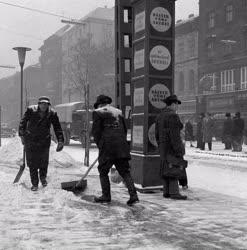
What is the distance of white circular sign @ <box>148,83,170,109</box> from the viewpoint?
27.2ft

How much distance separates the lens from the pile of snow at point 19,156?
13.4 metres

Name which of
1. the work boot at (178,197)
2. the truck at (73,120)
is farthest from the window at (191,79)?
the work boot at (178,197)

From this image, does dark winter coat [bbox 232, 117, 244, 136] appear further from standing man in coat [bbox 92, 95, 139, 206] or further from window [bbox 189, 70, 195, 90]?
window [bbox 189, 70, 195, 90]

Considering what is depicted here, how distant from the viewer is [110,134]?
7.00 meters

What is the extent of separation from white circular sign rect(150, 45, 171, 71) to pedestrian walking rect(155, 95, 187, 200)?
86 centimetres

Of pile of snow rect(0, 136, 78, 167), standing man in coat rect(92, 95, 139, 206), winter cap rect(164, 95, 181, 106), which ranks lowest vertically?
pile of snow rect(0, 136, 78, 167)

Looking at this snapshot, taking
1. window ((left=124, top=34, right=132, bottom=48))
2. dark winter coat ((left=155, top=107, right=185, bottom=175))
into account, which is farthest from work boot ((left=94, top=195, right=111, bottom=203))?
window ((left=124, top=34, right=132, bottom=48))

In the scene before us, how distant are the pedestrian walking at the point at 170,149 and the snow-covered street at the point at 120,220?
279 mm

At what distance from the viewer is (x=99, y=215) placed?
19.9ft

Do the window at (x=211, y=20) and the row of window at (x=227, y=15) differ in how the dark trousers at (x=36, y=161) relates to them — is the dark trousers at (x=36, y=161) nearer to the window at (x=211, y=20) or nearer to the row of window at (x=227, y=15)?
the row of window at (x=227, y=15)

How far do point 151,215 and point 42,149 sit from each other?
2919 millimetres

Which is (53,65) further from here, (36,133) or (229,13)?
(36,133)

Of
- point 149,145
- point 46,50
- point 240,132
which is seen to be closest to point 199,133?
point 240,132

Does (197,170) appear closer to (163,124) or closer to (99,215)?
(163,124)
